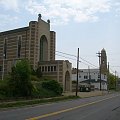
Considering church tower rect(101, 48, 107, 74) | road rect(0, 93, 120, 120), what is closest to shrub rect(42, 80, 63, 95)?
road rect(0, 93, 120, 120)

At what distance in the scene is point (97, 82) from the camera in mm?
130500

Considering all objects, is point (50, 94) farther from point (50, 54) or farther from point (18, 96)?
point (50, 54)

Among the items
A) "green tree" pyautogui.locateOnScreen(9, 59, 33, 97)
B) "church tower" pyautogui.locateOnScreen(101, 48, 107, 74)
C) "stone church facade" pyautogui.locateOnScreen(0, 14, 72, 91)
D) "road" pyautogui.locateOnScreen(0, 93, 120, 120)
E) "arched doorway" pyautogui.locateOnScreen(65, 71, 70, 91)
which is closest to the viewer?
"road" pyautogui.locateOnScreen(0, 93, 120, 120)

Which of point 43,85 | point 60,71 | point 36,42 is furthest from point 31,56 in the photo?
point 43,85

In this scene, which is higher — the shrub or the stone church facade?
the stone church facade

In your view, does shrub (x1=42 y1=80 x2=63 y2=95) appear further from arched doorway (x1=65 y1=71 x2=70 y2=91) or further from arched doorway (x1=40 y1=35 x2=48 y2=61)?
arched doorway (x1=40 y1=35 x2=48 y2=61)

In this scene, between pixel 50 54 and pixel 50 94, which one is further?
pixel 50 54

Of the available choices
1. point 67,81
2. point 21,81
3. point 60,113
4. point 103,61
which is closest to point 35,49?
point 67,81

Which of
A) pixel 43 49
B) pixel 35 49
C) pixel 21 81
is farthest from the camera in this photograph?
pixel 43 49

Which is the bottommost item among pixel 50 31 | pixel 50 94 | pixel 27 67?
pixel 50 94

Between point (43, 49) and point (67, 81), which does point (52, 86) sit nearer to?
point (67, 81)

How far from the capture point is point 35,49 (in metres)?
76.2

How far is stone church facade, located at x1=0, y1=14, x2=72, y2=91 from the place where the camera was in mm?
74250

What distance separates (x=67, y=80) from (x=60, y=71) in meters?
5.48
